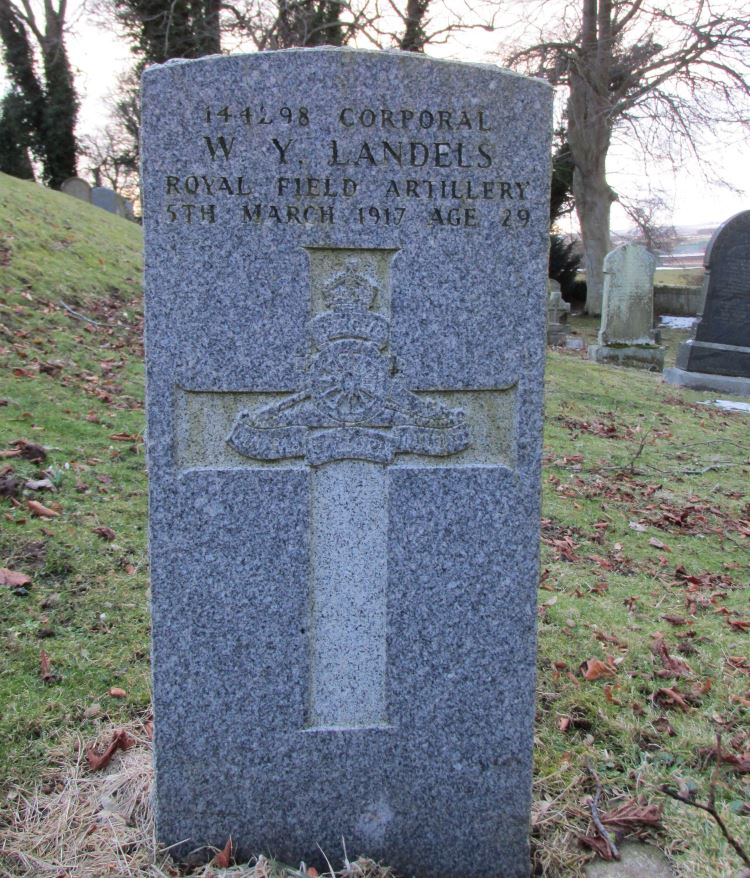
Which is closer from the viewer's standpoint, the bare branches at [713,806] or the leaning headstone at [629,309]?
the bare branches at [713,806]

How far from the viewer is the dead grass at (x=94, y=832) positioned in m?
2.48

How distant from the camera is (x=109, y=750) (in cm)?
299

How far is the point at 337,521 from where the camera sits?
2.46m

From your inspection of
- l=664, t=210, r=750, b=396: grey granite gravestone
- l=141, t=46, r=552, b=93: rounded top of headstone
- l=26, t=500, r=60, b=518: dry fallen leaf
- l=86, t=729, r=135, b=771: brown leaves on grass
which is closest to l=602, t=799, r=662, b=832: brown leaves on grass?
l=86, t=729, r=135, b=771: brown leaves on grass

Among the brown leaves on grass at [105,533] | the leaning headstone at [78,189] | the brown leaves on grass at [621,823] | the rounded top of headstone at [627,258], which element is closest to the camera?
the brown leaves on grass at [621,823]

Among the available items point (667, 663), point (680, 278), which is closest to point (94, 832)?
point (667, 663)

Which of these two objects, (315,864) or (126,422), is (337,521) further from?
(126,422)

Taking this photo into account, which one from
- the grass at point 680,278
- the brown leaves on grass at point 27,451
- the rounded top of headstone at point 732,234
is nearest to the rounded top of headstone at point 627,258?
the rounded top of headstone at point 732,234

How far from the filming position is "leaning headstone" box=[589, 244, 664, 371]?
50.1 feet

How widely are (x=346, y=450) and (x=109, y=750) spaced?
5.09 feet

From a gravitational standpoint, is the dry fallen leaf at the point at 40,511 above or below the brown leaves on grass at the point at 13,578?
above

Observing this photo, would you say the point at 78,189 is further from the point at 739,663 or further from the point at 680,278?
the point at 680,278

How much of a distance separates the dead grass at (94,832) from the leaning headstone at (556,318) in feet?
54.5

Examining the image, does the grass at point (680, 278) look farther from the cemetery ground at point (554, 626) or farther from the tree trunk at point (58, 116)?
the cemetery ground at point (554, 626)
